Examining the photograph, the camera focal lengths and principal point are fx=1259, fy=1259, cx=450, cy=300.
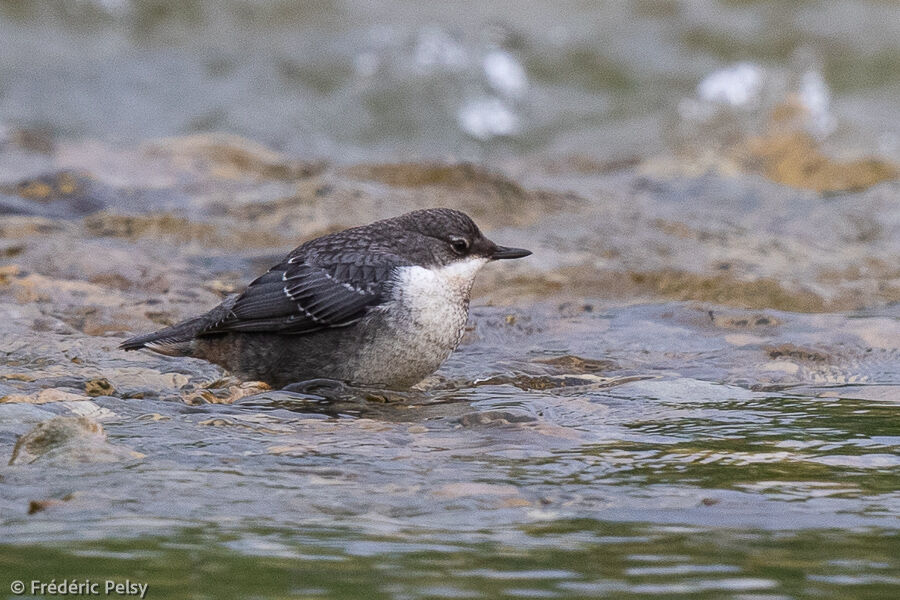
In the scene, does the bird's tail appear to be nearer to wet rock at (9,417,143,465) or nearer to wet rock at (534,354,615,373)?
wet rock at (534,354,615,373)

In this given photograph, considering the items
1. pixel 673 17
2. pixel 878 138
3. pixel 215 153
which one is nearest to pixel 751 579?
pixel 215 153

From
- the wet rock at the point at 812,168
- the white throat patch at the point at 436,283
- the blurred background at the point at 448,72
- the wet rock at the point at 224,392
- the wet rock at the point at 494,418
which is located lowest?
the wet rock at the point at 494,418

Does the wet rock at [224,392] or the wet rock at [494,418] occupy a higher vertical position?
the wet rock at [224,392]

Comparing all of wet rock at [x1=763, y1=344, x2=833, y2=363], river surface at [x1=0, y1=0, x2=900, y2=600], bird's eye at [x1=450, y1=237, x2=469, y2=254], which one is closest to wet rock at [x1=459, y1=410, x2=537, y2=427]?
river surface at [x1=0, y1=0, x2=900, y2=600]

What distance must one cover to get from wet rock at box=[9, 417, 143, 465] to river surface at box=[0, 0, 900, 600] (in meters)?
0.01

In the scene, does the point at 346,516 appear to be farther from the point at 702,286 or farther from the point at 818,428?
the point at 702,286

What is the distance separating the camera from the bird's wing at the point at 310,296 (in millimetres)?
5195

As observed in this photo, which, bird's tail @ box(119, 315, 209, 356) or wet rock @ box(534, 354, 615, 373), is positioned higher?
bird's tail @ box(119, 315, 209, 356)

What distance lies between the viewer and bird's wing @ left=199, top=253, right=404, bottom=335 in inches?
205

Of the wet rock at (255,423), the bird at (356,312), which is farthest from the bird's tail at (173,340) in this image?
the wet rock at (255,423)

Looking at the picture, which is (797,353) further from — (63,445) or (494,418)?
(63,445)

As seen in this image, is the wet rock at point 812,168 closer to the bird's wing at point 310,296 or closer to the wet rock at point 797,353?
the wet rock at point 797,353

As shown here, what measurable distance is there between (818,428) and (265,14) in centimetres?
1123

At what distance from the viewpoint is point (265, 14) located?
1437cm
